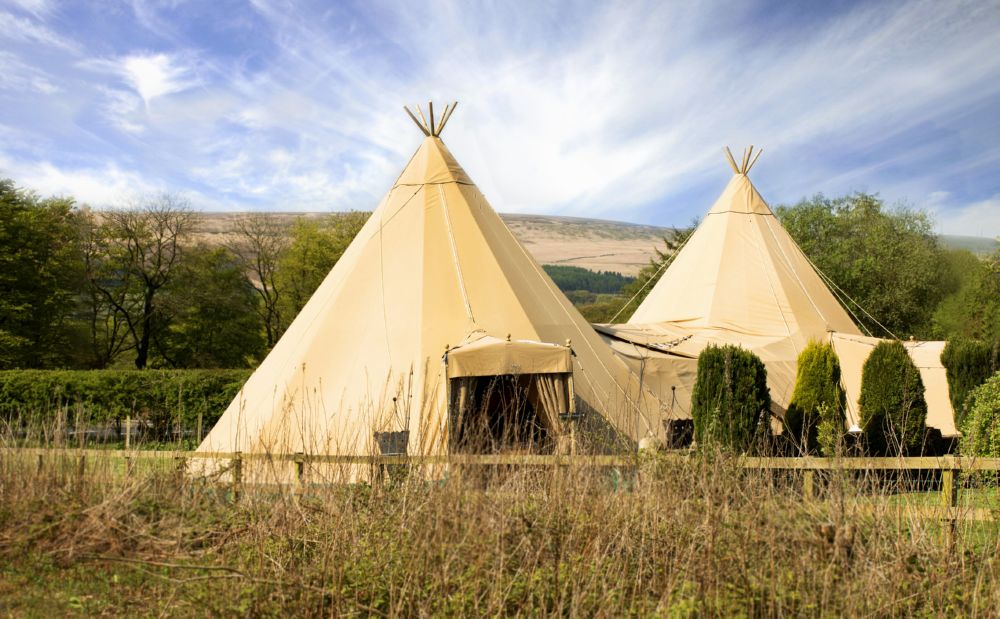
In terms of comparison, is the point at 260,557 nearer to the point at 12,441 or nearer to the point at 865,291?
the point at 12,441

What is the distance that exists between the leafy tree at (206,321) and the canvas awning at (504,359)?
1960cm

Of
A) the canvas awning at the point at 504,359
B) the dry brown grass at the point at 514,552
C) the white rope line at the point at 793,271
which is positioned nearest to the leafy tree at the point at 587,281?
the white rope line at the point at 793,271

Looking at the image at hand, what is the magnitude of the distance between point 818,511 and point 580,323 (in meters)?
6.14

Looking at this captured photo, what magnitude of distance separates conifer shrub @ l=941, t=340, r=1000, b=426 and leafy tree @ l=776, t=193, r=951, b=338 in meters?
13.3

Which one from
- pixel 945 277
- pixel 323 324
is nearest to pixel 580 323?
pixel 323 324

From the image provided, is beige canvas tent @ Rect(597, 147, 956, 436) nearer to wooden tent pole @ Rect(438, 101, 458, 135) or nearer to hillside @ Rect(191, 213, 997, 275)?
wooden tent pole @ Rect(438, 101, 458, 135)

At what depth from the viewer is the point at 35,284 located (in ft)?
67.7

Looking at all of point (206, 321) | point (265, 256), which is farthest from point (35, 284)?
point (265, 256)

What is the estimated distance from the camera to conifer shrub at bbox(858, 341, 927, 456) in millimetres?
8797

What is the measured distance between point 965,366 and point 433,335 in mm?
7396

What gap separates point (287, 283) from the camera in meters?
30.3

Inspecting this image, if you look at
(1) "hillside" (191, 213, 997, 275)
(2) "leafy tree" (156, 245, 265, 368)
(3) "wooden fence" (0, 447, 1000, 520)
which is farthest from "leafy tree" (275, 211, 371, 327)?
(1) "hillside" (191, 213, 997, 275)

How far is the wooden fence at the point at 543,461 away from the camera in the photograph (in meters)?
4.10

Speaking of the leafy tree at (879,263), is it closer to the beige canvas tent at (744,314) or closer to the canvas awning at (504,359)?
the beige canvas tent at (744,314)
